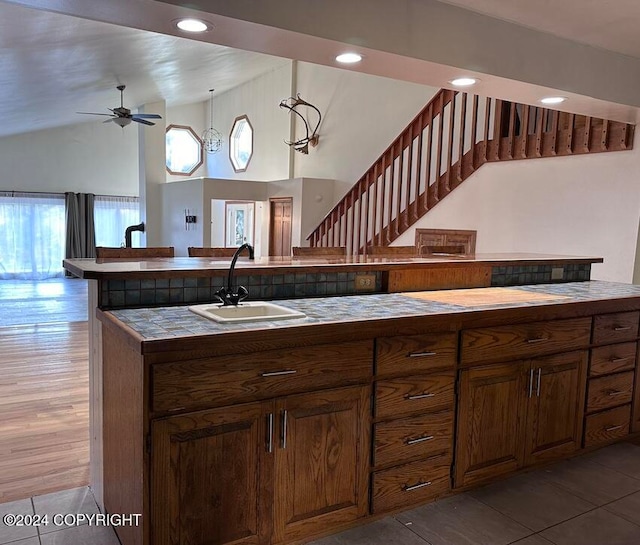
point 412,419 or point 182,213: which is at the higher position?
point 182,213

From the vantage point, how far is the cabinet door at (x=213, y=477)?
65.5 inches

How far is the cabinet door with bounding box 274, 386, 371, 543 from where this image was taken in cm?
190

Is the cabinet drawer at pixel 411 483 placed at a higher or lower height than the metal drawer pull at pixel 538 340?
lower

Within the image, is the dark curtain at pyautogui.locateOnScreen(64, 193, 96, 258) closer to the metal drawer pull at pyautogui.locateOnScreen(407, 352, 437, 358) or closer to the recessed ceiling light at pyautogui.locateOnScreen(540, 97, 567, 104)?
the recessed ceiling light at pyautogui.locateOnScreen(540, 97, 567, 104)

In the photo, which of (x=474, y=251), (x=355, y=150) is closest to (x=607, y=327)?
(x=474, y=251)

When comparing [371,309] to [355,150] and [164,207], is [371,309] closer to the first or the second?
[355,150]

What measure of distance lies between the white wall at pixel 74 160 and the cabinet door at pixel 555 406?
1092cm

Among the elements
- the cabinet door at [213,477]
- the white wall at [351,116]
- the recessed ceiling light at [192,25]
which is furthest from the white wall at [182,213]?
the cabinet door at [213,477]

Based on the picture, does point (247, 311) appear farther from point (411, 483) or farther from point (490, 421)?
point (490, 421)

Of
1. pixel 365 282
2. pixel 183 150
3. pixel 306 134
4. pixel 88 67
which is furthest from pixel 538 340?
pixel 183 150

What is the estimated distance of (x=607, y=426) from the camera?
9.65 feet

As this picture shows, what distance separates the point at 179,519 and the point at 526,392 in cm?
168

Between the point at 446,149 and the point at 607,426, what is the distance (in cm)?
395

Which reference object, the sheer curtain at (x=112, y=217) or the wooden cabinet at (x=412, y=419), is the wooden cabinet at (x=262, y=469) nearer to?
the wooden cabinet at (x=412, y=419)
